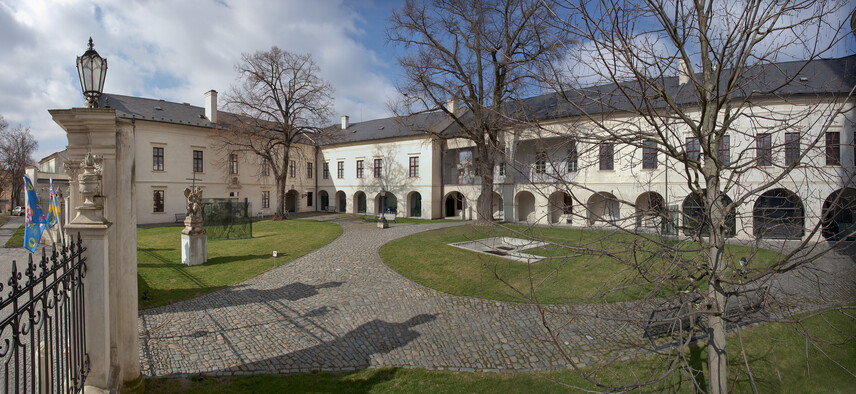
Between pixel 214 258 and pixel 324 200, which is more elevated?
pixel 324 200

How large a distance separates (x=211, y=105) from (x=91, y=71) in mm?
32397

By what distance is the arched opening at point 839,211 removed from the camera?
8.43 ft

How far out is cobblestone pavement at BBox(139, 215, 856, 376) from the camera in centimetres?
614

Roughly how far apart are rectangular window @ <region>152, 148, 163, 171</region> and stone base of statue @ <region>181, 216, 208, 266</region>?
19457 mm

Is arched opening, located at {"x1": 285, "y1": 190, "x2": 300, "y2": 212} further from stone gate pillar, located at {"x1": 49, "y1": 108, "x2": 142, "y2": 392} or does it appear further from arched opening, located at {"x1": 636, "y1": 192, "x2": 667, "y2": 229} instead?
arched opening, located at {"x1": 636, "y1": 192, "x2": 667, "y2": 229}

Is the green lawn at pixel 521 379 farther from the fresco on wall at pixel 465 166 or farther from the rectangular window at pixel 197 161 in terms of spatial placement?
the rectangular window at pixel 197 161

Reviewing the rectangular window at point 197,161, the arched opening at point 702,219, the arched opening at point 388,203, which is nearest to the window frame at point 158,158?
the rectangular window at point 197,161

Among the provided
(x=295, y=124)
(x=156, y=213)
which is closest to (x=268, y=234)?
(x=295, y=124)

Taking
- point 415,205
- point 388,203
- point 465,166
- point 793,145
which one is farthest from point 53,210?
point 415,205

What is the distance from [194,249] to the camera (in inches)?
524

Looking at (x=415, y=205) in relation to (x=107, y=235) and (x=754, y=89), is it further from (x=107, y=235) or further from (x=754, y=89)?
(x=754, y=89)

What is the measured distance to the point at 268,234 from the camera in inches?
841

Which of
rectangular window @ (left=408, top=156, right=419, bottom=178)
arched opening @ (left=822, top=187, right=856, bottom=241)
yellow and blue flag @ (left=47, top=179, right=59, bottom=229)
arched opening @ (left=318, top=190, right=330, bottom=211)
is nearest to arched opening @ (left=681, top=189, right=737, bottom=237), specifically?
arched opening @ (left=822, top=187, right=856, bottom=241)

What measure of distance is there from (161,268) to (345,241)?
7267 mm
